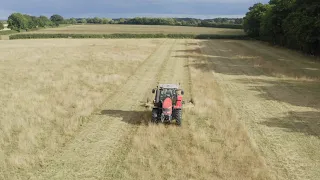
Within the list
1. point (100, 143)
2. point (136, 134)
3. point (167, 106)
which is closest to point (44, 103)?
point (100, 143)

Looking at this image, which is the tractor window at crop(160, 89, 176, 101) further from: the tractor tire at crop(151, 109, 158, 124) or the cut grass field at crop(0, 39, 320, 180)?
the cut grass field at crop(0, 39, 320, 180)

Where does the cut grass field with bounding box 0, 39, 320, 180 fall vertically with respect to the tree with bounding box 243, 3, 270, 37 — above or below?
below

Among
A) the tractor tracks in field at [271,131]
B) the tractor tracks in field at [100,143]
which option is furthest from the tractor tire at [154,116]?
the tractor tracks in field at [271,131]

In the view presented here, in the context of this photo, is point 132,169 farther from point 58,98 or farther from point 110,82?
point 110,82

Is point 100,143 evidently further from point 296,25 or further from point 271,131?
point 296,25

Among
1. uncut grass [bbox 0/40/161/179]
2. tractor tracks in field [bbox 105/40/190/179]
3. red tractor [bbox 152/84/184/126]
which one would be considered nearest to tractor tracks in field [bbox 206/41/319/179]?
tractor tracks in field [bbox 105/40/190/179]

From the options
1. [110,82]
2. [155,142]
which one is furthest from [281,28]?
[155,142]
